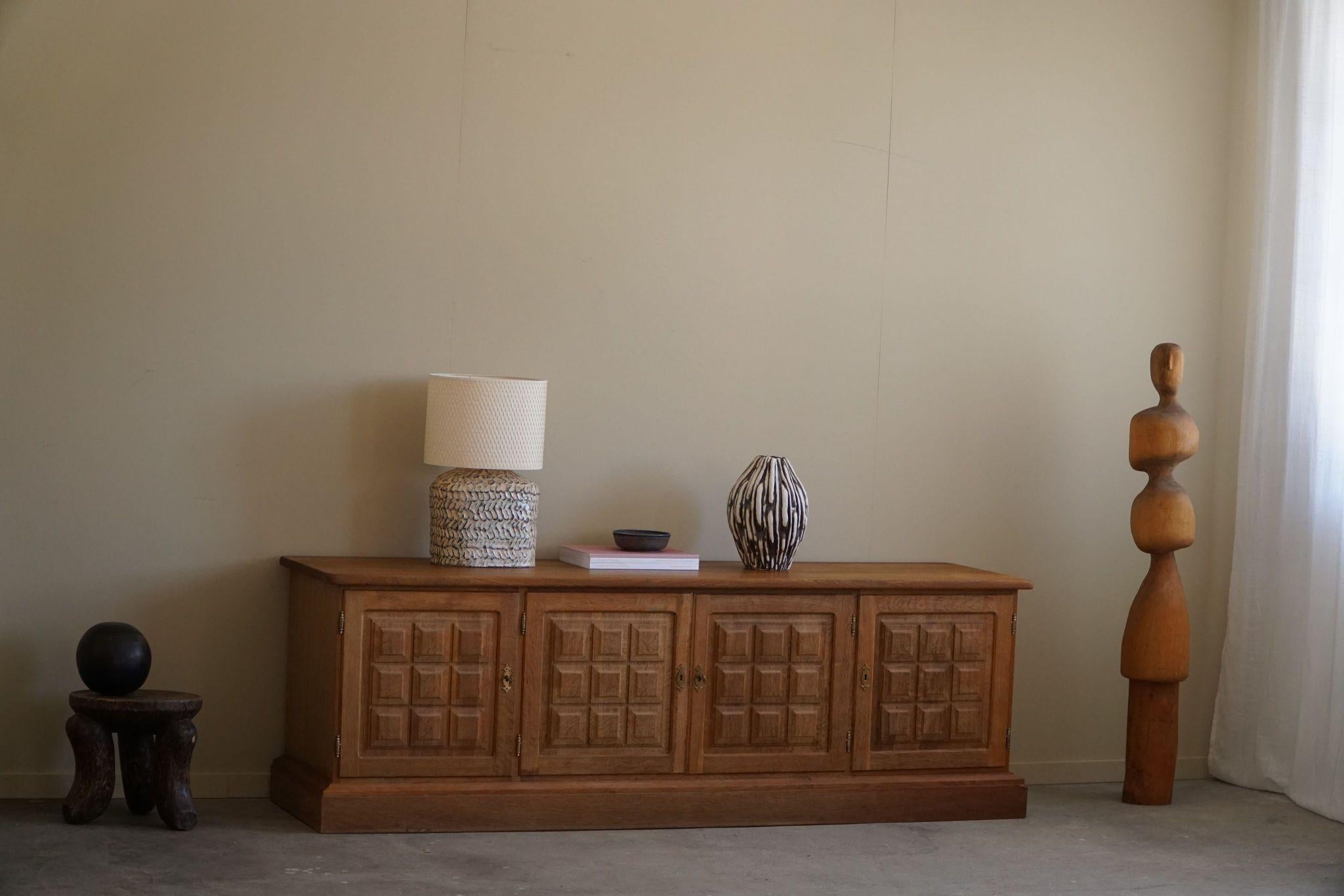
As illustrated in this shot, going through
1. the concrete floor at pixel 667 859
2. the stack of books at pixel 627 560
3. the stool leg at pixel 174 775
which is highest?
the stack of books at pixel 627 560

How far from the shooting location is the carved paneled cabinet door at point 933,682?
150 inches

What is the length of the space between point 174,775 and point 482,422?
1181 millimetres

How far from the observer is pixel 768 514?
3832 millimetres

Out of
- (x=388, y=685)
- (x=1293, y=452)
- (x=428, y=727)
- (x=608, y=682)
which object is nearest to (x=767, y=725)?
(x=608, y=682)

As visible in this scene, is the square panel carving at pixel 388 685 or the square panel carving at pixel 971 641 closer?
the square panel carving at pixel 388 685

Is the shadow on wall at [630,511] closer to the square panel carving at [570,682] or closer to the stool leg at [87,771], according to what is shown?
the square panel carving at [570,682]

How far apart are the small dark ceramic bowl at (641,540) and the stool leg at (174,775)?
125 centimetres

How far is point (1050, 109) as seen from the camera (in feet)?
14.6

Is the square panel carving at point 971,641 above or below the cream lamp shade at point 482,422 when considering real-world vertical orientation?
below

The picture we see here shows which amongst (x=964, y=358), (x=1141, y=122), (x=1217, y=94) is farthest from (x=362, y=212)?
(x=1217, y=94)

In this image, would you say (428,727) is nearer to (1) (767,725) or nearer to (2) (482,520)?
(2) (482,520)

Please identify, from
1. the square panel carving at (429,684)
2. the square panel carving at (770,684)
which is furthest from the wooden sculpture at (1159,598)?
the square panel carving at (429,684)

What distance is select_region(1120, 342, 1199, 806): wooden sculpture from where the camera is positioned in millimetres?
4074

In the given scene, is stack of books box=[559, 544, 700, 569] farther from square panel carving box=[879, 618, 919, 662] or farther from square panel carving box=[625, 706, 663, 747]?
square panel carving box=[879, 618, 919, 662]
